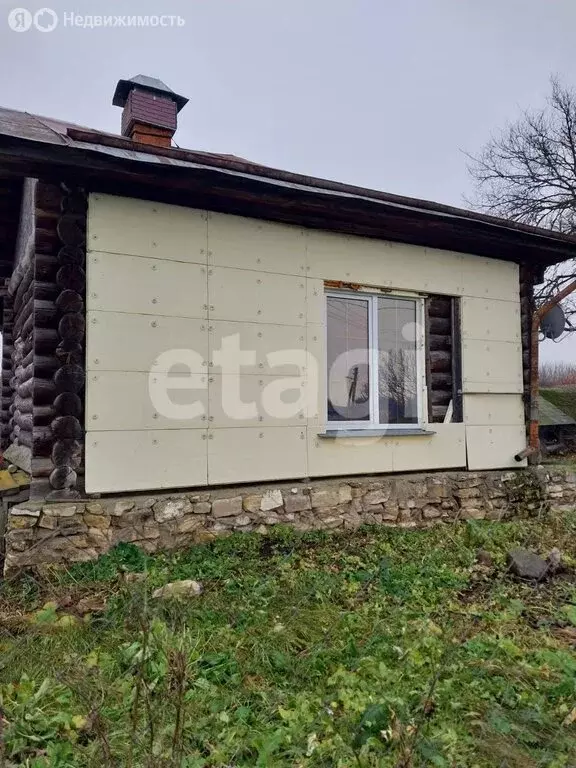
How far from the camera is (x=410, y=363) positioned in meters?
5.34

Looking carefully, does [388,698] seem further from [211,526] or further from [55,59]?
[55,59]

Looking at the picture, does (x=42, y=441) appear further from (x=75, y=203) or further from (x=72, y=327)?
(x=75, y=203)

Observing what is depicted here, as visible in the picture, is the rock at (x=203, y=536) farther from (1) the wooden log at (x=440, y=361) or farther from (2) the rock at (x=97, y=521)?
(1) the wooden log at (x=440, y=361)

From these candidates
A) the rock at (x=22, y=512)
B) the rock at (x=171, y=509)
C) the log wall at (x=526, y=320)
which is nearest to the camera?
the rock at (x=22, y=512)

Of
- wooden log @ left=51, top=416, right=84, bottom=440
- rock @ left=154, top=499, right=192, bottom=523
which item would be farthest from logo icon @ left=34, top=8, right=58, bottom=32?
rock @ left=154, top=499, right=192, bottom=523

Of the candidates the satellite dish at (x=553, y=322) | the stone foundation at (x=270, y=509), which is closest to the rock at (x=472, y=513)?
the stone foundation at (x=270, y=509)

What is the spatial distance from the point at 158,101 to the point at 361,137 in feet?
81.1

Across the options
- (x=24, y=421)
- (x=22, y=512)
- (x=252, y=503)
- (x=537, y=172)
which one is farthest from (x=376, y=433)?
(x=537, y=172)

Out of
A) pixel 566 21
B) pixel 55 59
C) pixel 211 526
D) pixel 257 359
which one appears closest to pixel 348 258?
pixel 257 359

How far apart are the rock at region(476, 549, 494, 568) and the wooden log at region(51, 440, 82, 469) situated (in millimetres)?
3560

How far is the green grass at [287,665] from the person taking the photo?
1.93 metres

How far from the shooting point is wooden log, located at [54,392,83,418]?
3801 mm

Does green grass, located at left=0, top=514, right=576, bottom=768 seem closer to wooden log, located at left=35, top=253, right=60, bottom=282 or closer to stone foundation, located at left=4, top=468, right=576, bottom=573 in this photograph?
stone foundation, located at left=4, top=468, right=576, bottom=573

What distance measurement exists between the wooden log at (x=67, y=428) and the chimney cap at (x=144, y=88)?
4.68 metres
